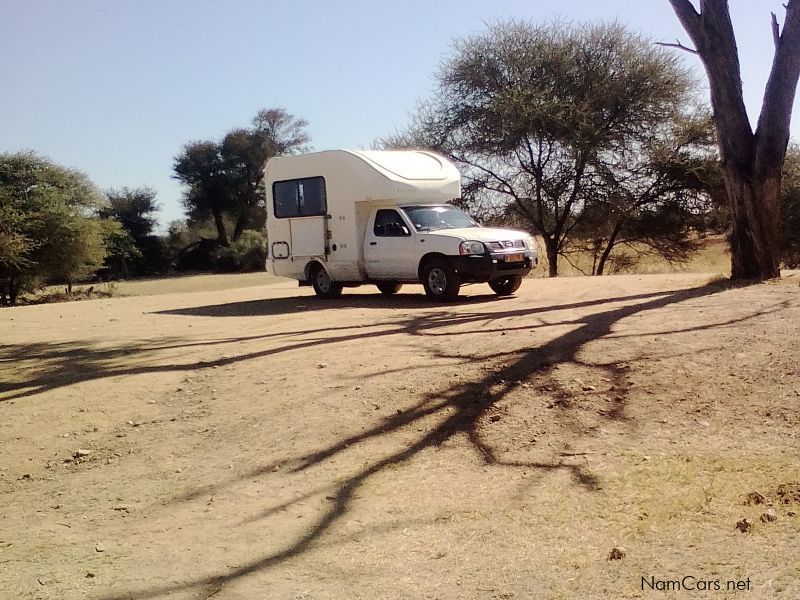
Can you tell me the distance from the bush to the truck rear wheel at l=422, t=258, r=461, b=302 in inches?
1177

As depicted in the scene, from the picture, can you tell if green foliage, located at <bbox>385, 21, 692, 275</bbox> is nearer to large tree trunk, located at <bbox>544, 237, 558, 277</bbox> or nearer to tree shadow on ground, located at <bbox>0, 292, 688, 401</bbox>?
large tree trunk, located at <bbox>544, 237, 558, 277</bbox>

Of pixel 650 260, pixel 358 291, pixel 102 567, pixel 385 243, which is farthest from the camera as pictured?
pixel 650 260

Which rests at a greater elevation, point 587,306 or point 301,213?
point 301,213

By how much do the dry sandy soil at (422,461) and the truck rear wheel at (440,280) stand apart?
3195 millimetres

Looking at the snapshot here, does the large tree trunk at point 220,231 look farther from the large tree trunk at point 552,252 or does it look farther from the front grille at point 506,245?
the front grille at point 506,245

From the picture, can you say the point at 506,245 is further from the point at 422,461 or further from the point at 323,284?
the point at 422,461

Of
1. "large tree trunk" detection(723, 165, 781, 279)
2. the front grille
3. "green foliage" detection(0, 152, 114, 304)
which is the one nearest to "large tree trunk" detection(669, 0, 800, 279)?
"large tree trunk" detection(723, 165, 781, 279)

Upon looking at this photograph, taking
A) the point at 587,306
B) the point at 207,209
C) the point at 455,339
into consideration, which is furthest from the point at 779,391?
the point at 207,209

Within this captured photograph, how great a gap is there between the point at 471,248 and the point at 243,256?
31663mm

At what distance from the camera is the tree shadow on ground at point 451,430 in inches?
178

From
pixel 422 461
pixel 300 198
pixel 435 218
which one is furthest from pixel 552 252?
pixel 422 461

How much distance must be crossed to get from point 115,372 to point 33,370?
45.1 inches

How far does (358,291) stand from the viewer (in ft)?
57.9

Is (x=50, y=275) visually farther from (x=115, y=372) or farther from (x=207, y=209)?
(x=115, y=372)
